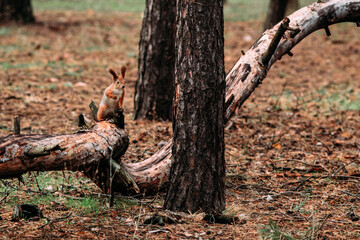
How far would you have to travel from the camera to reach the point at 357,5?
4512 millimetres

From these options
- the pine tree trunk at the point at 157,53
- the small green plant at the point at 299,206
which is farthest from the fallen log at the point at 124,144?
the pine tree trunk at the point at 157,53

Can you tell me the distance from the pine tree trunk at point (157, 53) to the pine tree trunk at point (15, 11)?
26.5 feet

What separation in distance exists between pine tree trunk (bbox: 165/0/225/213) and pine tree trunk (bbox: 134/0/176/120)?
8.72 feet

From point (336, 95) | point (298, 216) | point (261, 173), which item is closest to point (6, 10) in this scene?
point (336, 95)

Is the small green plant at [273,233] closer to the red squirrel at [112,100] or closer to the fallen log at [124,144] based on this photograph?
the fallen log at [124,144]

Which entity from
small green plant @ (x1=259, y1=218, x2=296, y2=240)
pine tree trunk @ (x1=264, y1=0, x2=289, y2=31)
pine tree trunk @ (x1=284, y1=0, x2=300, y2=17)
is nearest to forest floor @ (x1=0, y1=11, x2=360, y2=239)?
small green plant @ (x1=259, y1=218, x2=296, y2=240)

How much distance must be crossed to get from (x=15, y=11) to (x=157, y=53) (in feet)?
27.6

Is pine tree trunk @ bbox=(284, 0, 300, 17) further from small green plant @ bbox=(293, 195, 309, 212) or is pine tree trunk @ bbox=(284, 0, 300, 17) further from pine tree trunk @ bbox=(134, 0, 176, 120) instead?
small green plant @ bbox=(293, 195, 309, 212)

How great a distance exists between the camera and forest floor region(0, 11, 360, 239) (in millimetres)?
3061

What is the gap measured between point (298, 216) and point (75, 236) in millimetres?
1693

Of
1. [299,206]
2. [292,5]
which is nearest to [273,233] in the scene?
[299,206]

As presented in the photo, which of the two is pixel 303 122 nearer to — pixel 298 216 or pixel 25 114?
pixel 298 216

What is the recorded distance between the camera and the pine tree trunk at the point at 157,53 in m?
5.72

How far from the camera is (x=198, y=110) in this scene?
122 inches
